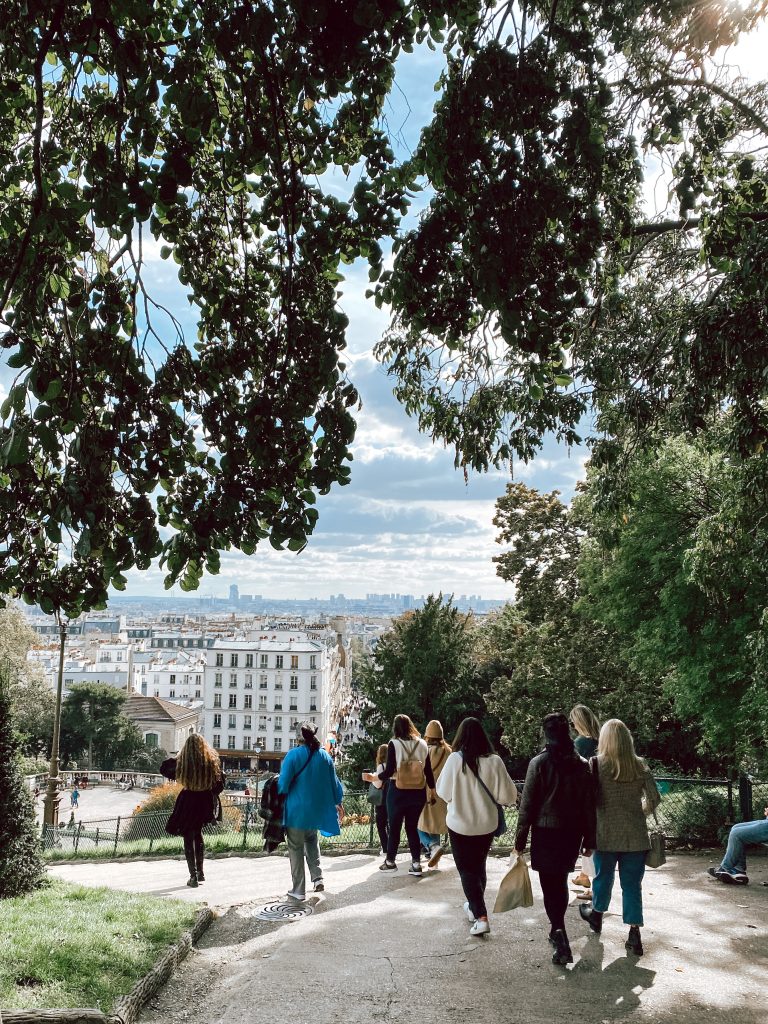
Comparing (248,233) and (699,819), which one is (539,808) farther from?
(699,819)

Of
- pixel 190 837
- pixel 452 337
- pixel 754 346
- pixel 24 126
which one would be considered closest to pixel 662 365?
pixel 754 346

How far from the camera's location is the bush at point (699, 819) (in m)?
10.8

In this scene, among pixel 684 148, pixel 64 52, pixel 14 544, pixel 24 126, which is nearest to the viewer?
pixel 64 52

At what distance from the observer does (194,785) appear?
808 cm

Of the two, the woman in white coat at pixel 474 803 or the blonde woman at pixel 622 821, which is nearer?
the blonde woman at pixel 622 821

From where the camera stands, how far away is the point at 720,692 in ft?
48.4

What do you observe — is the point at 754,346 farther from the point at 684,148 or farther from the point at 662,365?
the point at 662,365

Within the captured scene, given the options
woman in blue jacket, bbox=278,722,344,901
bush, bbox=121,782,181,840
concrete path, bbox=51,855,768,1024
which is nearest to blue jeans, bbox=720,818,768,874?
concrete path, bbox=51,855,768,1024

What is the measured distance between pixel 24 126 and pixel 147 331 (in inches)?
82.5

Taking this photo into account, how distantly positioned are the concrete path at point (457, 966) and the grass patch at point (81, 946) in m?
0.28

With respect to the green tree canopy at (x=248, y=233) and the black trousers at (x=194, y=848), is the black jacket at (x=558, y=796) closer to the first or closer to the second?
the green tree canopy at (x=248, y=233)

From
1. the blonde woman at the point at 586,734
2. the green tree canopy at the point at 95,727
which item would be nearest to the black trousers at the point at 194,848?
the blonde woman at the point at 586,734

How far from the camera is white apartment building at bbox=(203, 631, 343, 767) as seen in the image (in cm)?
8956

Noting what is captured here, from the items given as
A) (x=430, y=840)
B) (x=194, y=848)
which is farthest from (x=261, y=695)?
(x=430, y=840)
